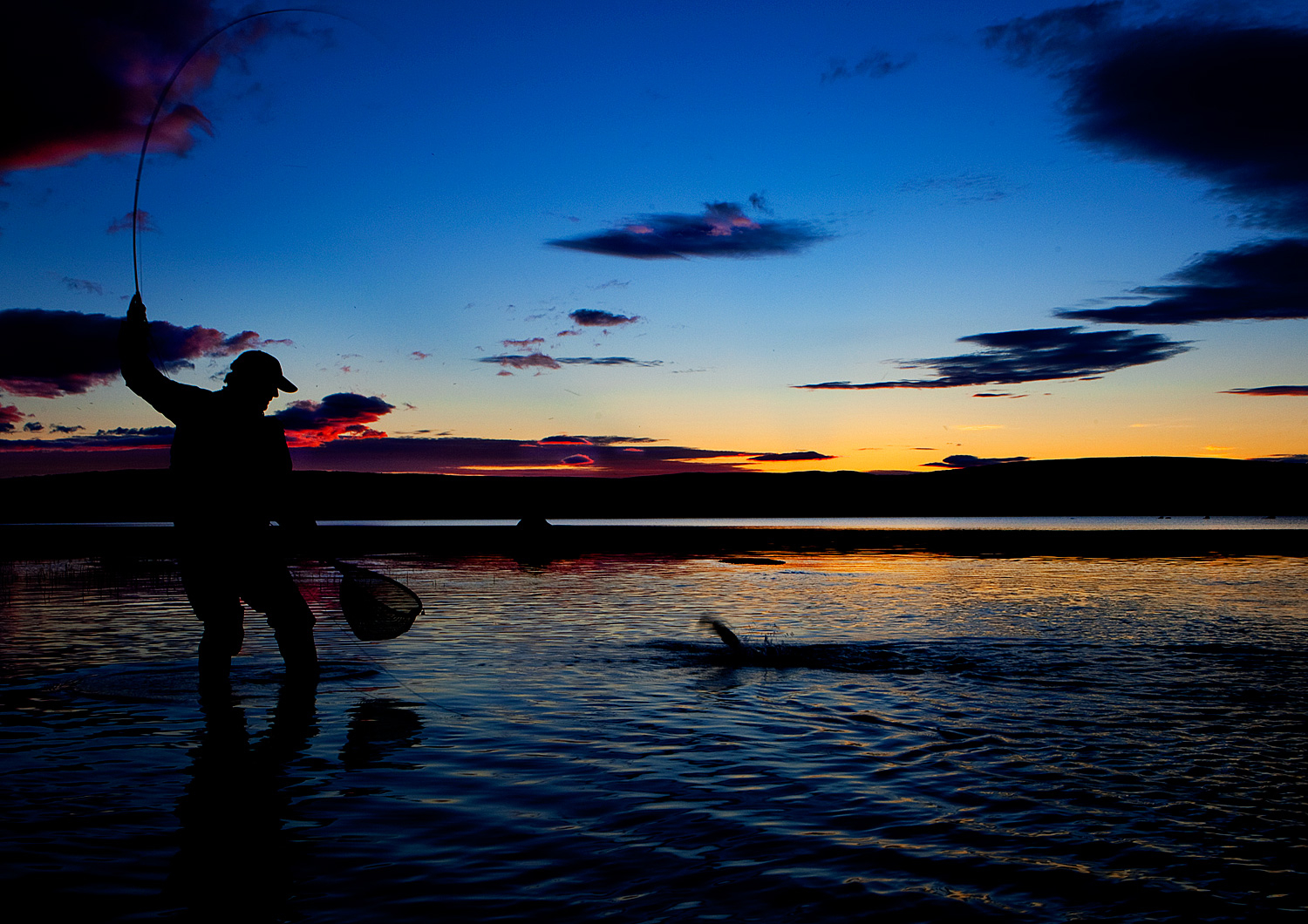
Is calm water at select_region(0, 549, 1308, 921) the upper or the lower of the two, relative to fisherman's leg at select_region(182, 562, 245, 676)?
lower

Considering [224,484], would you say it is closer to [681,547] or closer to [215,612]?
[215,612]

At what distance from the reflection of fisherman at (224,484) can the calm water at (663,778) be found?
0.96 metres

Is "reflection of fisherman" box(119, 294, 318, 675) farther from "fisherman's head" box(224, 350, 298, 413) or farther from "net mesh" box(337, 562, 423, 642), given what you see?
"net mesh" box(337, 562, 423, 642)

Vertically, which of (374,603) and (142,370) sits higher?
(142,370)

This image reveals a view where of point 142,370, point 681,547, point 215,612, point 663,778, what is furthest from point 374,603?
point 681,547

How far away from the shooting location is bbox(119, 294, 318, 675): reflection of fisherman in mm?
7566

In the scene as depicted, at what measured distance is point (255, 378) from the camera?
26.2 ft

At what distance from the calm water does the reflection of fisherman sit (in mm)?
956

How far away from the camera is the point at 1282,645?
1299cm

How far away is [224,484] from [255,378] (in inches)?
35.8

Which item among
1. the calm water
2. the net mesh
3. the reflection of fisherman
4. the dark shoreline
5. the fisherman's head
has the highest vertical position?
the fisherman's head

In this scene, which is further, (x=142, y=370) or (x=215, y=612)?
(x=215, y=612)

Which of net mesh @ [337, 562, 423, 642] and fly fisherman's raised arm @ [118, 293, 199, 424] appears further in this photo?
net mesh @ [337, 562, 423, 642]

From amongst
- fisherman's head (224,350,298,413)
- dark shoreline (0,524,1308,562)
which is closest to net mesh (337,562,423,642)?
fisherman's head (224,350,298,413)
